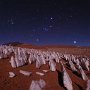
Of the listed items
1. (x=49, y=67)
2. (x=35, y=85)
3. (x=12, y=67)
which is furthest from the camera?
(x=49, y=67)

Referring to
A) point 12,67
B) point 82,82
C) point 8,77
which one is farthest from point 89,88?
point 12,67

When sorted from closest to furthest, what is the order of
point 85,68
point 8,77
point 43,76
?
point 8,77 → point 43,76 → point 85,68

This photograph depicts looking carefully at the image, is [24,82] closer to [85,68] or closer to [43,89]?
[43,89]

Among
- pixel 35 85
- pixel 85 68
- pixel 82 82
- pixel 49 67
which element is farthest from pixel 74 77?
pixel 35 85

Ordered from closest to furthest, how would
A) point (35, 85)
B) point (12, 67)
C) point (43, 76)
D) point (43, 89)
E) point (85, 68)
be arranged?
point (35, 85) → point (43, 89) → point (43, 76) → point (12, 67) → point (85, 68)

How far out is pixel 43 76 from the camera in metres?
12.2

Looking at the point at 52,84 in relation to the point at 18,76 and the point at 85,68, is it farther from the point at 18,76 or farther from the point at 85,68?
the point at 85,68

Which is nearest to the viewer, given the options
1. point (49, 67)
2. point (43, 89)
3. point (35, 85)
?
point (35, 85)

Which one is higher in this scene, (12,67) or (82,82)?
(12,67)

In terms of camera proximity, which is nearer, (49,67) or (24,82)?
(24,82)

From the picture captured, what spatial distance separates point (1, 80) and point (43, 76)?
2842 mm

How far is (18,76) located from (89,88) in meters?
3.92

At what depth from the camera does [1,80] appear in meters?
10.3

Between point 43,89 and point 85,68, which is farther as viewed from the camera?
point 85,68
